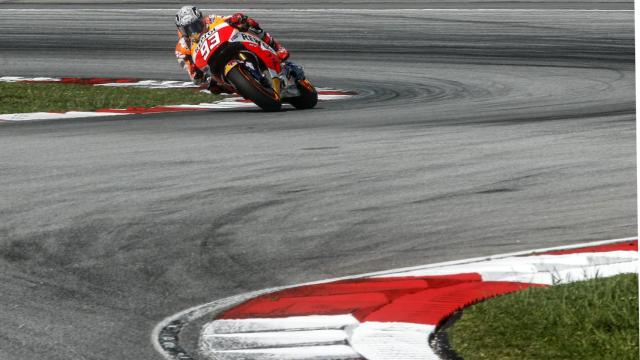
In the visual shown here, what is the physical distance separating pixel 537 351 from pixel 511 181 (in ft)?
15.0

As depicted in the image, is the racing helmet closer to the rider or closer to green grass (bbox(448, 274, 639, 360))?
the rider

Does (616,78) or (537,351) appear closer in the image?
(537,351)

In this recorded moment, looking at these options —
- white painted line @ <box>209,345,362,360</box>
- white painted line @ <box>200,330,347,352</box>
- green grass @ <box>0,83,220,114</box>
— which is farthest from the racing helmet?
white painted line @ <box>209,345,362,360</box>

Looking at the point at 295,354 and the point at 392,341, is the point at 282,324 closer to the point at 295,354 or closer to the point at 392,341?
the point at 295,354

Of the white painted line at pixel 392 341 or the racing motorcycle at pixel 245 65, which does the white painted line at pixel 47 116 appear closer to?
the racing motorcycle at pixel 245 65

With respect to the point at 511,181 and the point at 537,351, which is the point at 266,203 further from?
the point at 537,351

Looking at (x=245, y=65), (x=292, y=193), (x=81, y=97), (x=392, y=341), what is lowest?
(x=81, y=97)

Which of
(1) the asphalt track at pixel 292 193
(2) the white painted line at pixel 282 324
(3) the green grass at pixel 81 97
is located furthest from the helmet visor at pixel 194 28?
(2) the white painted line at pixel 282 324

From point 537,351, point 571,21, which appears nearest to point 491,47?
point 571,21

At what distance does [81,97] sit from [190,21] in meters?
2.89

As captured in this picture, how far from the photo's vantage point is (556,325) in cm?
571

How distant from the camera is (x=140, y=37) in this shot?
2684 cm

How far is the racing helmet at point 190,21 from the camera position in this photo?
16.1 meters

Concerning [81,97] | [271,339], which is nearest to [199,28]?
[81,97]
